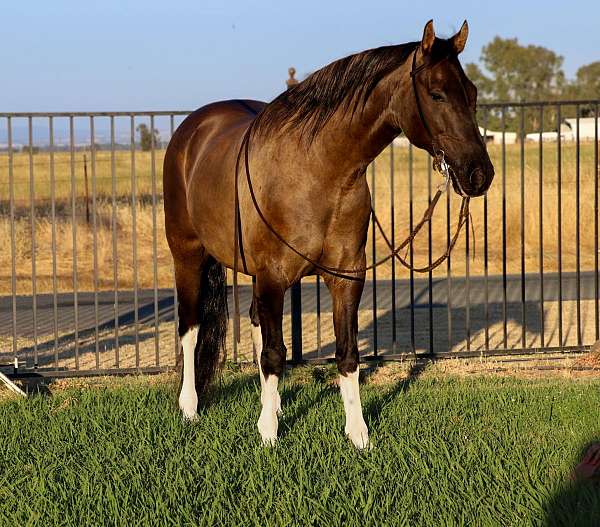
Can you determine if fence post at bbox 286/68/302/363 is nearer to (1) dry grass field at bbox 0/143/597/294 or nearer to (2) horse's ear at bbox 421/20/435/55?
(2) horse's ear at bbox 421/20/435/55

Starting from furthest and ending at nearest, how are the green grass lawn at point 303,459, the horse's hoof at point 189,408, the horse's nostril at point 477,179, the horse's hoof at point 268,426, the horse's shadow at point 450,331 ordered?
the horse's shadow at point 450,331 → the horse's hoof at point 189,408 → the horse's hoof at point 268,426 → the horse's nostril at point 477,179 → the green grass lawn at point 303,459

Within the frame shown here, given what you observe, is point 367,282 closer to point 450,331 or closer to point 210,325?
point 450,331

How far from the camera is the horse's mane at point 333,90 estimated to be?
5539 millimetres

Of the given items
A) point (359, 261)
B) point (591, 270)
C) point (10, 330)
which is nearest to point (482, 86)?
point (591, 270)

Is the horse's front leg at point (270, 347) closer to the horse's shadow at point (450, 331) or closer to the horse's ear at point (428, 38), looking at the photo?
the horse's ear at point (428, 38)

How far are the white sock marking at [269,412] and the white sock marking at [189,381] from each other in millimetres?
859

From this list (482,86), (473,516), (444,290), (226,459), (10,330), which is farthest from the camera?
(482,86)

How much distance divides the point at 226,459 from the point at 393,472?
35.6 inches

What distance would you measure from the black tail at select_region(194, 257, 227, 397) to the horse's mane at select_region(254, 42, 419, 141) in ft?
5.40

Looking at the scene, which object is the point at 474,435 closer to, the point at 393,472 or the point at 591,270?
the point at 393,472

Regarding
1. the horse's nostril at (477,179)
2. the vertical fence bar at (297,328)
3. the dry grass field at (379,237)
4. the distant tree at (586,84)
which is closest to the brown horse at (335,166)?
the horse's nostril at (477,179)

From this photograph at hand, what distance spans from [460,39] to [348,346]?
189 cm

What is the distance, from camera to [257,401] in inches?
269

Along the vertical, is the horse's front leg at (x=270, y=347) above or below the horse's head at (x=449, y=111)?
below
